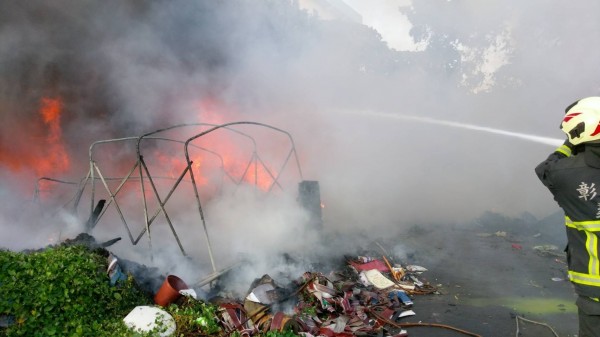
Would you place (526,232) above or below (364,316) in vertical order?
below

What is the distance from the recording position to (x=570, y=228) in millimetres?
3244

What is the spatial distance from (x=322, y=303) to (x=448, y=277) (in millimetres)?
3430

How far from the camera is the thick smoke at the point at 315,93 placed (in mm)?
13859

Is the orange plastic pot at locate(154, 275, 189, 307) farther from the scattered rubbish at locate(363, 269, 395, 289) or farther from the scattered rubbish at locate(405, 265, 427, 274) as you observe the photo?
the scattered rubbish at locate(405, 265, 427, 274)

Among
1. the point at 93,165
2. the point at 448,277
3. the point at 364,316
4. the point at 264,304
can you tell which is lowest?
the point at 448,277

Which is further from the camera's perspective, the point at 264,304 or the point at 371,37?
the point at 371,37

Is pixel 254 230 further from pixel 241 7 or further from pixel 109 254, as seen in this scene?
pixel 241 7

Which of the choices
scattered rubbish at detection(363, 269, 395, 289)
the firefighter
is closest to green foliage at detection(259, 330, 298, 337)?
scattered rubbish at detection(363, 269, 395, 289)

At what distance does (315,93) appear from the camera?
51.4ft

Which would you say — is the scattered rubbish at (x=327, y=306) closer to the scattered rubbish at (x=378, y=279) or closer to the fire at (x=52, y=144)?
the scattered rubbish at (x=378, y=279)

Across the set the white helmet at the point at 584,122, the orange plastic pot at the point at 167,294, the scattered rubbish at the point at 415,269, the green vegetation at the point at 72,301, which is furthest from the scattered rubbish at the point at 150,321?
the scattered rubbish at the point at 415,269

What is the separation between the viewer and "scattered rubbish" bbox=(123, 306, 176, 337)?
4.66 m

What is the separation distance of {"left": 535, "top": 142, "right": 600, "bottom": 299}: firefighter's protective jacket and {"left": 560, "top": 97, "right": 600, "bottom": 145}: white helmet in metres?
0.10

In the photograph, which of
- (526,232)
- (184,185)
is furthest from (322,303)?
(184,185)
